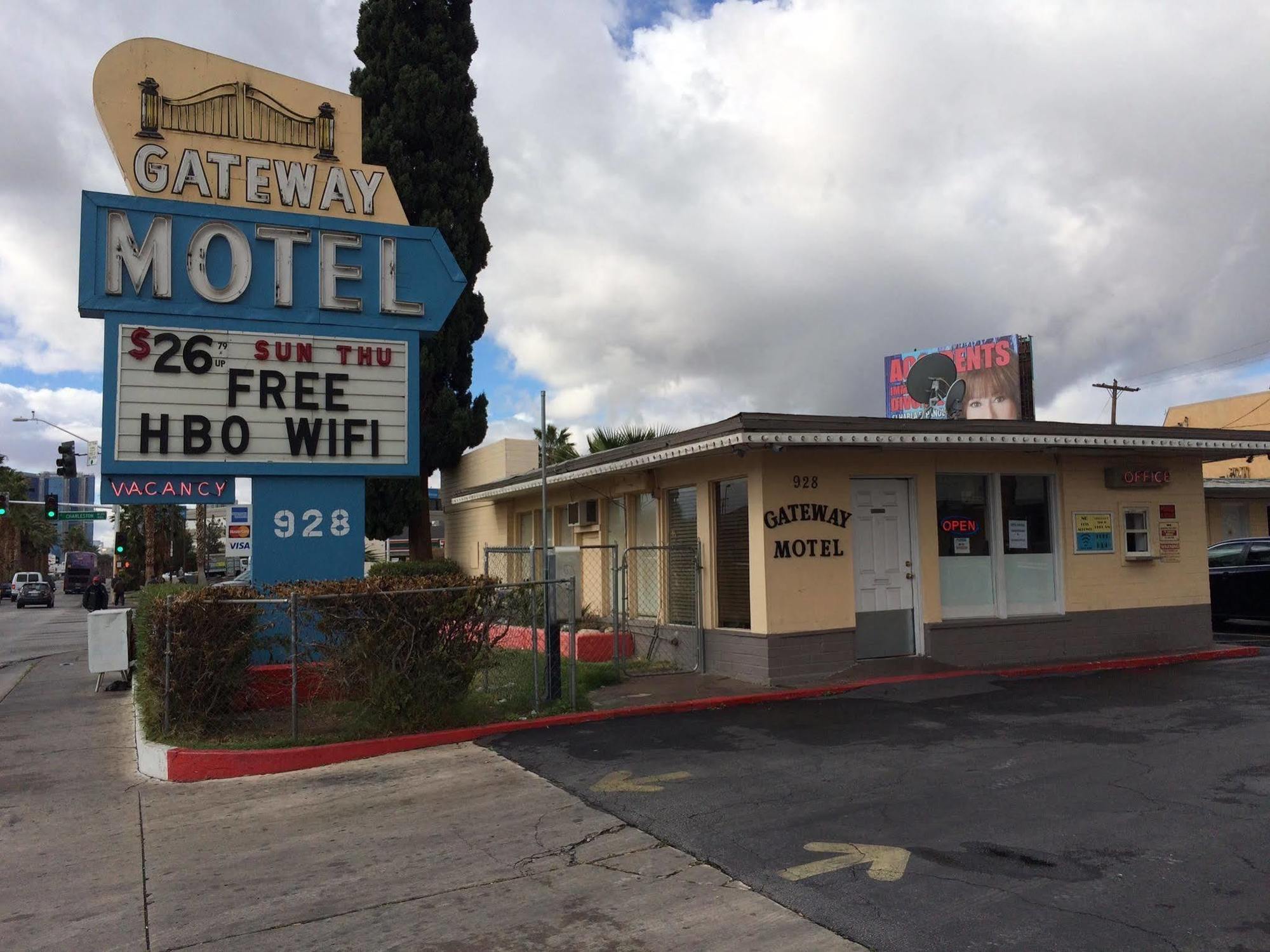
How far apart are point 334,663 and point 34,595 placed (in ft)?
155

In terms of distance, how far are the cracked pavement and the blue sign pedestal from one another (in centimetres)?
335

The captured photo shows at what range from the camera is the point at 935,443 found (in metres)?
11.8

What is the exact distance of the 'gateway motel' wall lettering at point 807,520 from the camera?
38.7ft

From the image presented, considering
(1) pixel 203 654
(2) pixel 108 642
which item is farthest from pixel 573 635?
(2) pixel 108 642

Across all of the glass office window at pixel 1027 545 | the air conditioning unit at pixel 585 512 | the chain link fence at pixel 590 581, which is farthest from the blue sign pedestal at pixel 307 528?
the glass office window at pixel 1027 545

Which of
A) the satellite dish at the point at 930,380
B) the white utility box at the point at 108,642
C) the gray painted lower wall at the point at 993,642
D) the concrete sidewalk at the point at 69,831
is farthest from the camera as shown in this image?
the satellite dish at the point at 930,380

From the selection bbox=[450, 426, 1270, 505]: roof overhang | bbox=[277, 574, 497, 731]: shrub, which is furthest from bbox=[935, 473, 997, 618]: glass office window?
bbox=[277, 574, 497, 731]: shrub

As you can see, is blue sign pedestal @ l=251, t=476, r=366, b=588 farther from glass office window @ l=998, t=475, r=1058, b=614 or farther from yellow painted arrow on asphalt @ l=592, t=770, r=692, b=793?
glass office window @ l=998, t=475, r=1058, b=614

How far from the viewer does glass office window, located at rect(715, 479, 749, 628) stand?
483 inches

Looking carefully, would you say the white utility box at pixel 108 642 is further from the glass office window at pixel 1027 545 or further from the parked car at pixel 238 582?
the glass office window at pixel 1027 545

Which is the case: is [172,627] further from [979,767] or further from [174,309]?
[979,767]

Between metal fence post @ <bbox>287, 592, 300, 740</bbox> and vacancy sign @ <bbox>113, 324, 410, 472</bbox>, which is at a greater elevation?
vacancy sign @ <bbox>113, 324, 410, 472</bbox>

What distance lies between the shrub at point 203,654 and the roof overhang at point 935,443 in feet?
17.9

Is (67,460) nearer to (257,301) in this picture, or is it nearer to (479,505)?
(479,505)
